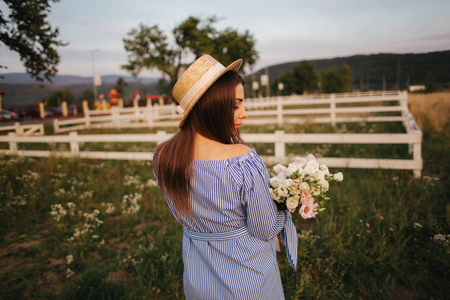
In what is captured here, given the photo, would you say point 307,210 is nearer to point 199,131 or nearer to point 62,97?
point 199,131

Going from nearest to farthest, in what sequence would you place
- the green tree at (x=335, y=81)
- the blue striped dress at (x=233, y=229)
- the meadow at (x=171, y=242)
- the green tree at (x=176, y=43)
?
the blue striped dress at (x=233, y=229) < the meadow at (x=171, y=242) < the green tree at (x=176, y=43) < the green tree at (x=335, y=81)

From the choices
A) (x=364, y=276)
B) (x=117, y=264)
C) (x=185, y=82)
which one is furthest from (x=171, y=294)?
(x=185, y=82)

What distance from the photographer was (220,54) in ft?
120

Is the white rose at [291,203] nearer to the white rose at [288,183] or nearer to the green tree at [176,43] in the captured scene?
the white rose at [288,183]

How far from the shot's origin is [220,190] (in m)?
1.35

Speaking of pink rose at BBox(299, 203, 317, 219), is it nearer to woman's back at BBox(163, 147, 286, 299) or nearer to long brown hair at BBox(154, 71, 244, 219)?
woman's back at BBox(163, 147, 286, 299)

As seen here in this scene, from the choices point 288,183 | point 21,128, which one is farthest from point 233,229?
point 21,128

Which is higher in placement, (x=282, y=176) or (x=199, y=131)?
(x=199, y=131)

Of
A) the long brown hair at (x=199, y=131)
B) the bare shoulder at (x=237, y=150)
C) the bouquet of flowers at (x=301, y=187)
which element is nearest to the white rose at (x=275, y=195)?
the bouquet of flowers at (x=301, y=187)

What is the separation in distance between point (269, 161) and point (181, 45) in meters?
32.5

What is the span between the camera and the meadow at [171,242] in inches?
105

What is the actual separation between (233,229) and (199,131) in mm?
533

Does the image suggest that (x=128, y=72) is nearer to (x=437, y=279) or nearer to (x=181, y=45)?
(x=181, y=45)

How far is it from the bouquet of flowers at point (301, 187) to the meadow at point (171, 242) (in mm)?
1410
